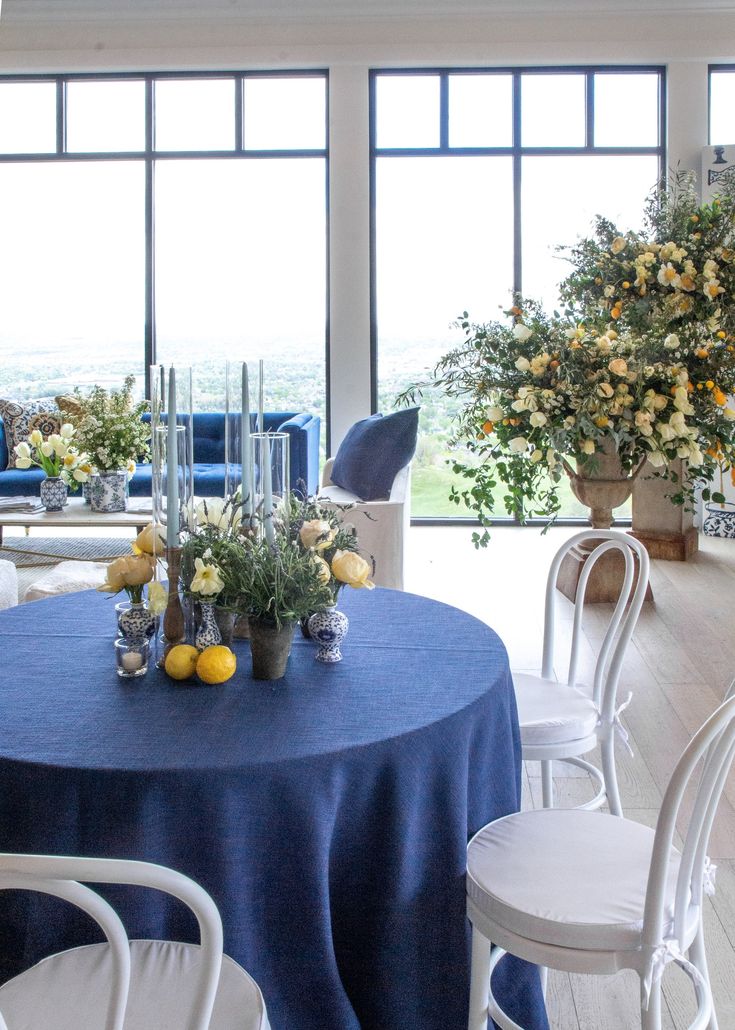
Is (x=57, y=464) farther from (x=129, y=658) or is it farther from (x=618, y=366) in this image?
(x=129, y=658)

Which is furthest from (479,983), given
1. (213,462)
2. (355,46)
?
(355,46)

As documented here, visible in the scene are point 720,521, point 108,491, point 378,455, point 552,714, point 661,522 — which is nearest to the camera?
point 552,714

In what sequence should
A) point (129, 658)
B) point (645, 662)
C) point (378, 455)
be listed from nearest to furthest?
1. point (129, 658)
2. point (645, 662)
3. point (378, 455)

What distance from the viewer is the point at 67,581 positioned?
13.6 feet

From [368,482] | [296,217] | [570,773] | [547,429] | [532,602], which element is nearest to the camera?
[570,773]

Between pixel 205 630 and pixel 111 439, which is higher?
pixel 111 439

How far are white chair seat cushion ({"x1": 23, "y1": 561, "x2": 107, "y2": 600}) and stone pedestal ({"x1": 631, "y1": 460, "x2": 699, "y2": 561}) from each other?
10.8 ft

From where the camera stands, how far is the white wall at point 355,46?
710 centimetres

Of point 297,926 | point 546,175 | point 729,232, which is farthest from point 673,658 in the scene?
point 546,175

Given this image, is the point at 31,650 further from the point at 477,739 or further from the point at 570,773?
→ the point at 570,773

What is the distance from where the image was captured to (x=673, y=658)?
4.36m

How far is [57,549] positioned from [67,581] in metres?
1.42

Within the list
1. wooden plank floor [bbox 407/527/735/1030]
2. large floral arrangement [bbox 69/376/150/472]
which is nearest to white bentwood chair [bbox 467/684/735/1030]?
wooden plank floor [bbox 407/527/735/1030]

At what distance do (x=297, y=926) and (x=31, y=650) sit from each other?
83 cm
